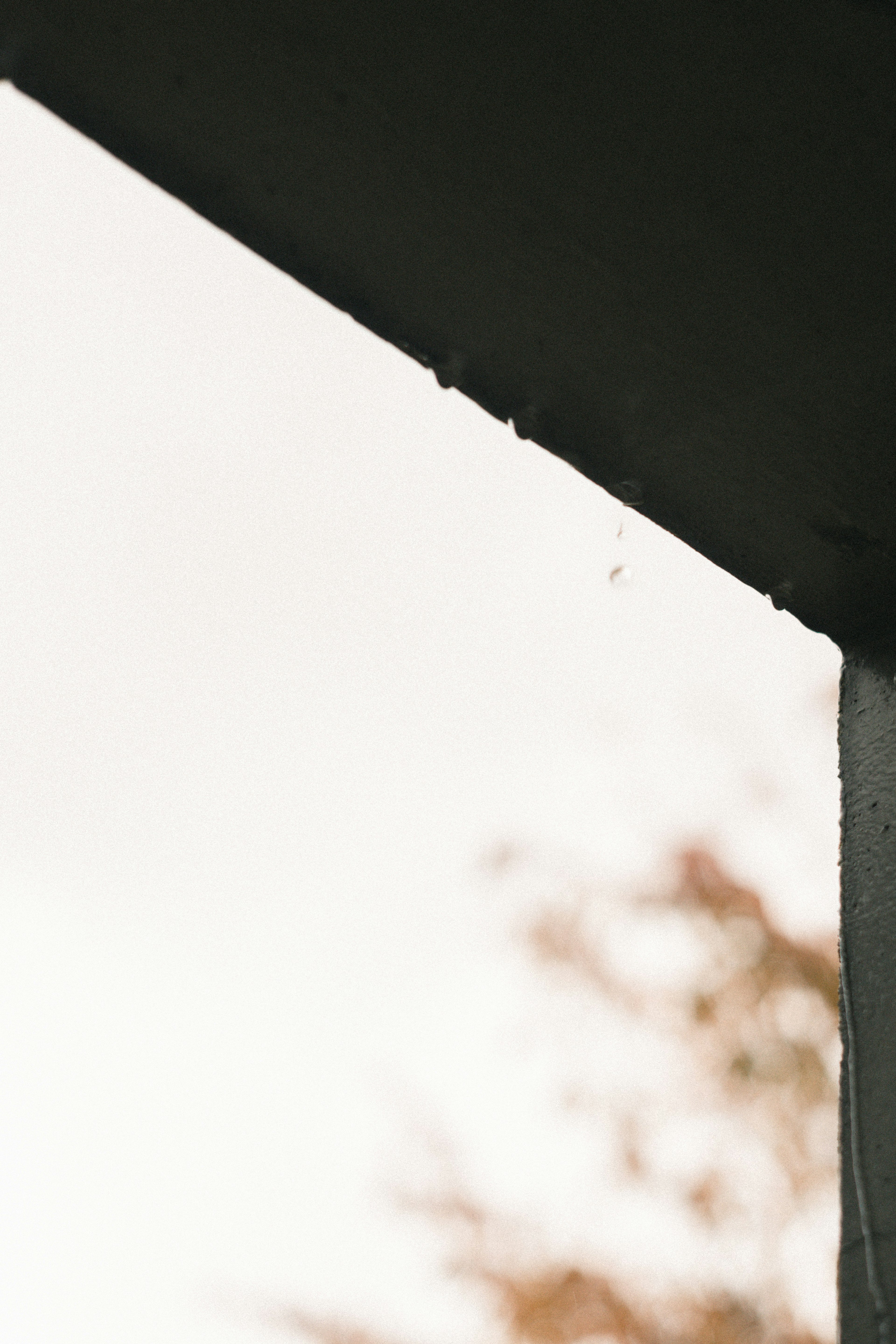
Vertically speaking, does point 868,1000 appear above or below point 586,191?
below

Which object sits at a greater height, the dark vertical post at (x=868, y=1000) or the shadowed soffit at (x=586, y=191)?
the shadowed soffit at (x=586, y=191)

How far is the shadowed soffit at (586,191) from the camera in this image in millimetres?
779

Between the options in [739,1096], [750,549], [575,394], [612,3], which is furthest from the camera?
[739,1096]

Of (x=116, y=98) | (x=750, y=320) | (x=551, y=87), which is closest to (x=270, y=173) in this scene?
(x=116, y=98)

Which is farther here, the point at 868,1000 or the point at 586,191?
the point at 868,1000

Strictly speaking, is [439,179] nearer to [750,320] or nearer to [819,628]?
[750,320]

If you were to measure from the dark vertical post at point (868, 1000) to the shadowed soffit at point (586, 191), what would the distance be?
0.20 meters

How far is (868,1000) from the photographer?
102 cm

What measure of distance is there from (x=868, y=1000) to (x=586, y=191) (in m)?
0.75

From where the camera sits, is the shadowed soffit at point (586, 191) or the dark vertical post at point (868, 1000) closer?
the shadowed soffit at point (586, 191)

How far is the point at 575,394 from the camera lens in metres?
1.04

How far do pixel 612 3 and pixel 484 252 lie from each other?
0.74 feet

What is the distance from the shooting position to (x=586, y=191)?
869 mm

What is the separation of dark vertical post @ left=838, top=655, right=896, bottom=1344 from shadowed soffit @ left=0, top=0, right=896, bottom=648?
7.7 inches
